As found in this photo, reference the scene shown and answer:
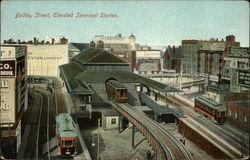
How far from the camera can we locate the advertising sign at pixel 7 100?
33.1m

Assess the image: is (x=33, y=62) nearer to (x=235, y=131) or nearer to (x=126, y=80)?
(x=126, y=80)

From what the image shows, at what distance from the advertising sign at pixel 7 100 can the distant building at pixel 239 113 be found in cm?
3554

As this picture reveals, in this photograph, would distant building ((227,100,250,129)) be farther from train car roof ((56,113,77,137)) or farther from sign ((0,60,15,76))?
sign ((0,60,15,76))

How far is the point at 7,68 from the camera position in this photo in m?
33.4

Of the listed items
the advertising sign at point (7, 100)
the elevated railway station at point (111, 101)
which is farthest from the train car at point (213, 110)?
the advertising sign at point (7, 100)

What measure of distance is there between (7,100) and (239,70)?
43.1 meters

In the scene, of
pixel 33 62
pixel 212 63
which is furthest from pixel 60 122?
pixel 212 63

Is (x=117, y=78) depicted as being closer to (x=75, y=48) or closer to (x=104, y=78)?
(x=104, y=78)

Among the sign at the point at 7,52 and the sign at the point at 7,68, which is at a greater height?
the sign at the point at 7,52

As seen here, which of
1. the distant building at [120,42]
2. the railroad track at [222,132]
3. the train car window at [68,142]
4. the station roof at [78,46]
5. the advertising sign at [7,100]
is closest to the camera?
the advertising sign at [7,100]

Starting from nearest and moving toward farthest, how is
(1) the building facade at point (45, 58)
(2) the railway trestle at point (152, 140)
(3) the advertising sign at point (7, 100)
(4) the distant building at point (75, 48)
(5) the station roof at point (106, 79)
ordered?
(2) the railway trestle at point (152, 140) < (3) the advertising sign at point (7, 100) < (5) the station roof at point (106, 79) < (1) the building facade at point (45, 58) < (4) the distant building at point (75, 48)

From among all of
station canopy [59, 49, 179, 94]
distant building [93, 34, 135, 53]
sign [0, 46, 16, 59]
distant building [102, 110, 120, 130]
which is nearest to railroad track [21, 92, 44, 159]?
station canopy [59, 49, 179, 94]

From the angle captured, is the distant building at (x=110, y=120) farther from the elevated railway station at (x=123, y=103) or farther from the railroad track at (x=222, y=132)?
the railroad track at (x=222, y=132)

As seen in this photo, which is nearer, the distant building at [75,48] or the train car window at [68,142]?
the train car window at [68,142]
